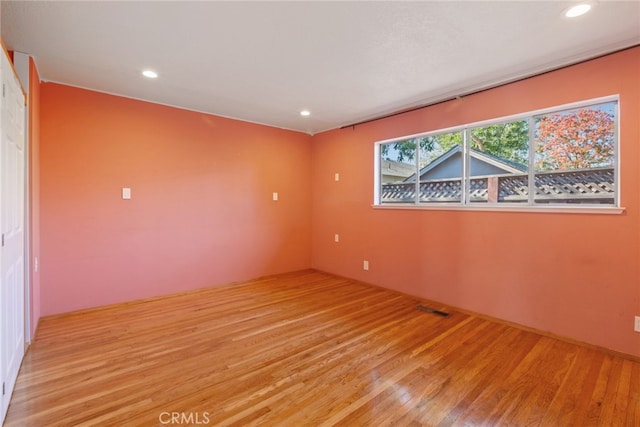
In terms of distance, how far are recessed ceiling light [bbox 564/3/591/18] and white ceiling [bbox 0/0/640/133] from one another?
0.15ft

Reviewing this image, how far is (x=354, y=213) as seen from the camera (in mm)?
4422

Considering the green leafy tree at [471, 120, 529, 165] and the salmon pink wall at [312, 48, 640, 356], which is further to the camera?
the green leafy tree at [471, 120, 529, 165]

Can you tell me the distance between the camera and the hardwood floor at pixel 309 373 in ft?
5.41

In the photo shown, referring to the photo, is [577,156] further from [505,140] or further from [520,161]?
[505,140]

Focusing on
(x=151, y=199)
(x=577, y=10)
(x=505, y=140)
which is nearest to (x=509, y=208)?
(x=505, y=140)

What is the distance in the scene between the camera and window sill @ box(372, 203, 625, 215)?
2.35 m

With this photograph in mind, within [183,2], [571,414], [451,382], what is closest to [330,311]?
[451,382]

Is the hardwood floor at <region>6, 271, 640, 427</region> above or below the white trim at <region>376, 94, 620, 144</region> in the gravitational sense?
below

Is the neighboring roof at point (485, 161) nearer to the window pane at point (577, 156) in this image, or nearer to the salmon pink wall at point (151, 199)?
the window pane at point (577, 156)

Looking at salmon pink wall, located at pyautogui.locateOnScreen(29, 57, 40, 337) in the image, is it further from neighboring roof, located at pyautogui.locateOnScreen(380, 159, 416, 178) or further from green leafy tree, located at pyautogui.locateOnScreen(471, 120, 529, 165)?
green leafy tree, located at pyautogui.locateOnScreen(471, 120, 529, 165)

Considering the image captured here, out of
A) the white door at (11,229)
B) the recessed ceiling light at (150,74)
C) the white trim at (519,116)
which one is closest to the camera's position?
the white door at (11,229)

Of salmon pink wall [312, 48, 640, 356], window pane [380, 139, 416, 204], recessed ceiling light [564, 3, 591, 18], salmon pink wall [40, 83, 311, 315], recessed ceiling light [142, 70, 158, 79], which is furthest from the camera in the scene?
window pane [380, 139, 416, 204]

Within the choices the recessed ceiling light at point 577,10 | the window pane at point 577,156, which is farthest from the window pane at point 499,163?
the recessed ceiling light at point 577,10

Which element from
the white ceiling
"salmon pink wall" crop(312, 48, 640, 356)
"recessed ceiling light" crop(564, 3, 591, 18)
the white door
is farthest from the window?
the white door
